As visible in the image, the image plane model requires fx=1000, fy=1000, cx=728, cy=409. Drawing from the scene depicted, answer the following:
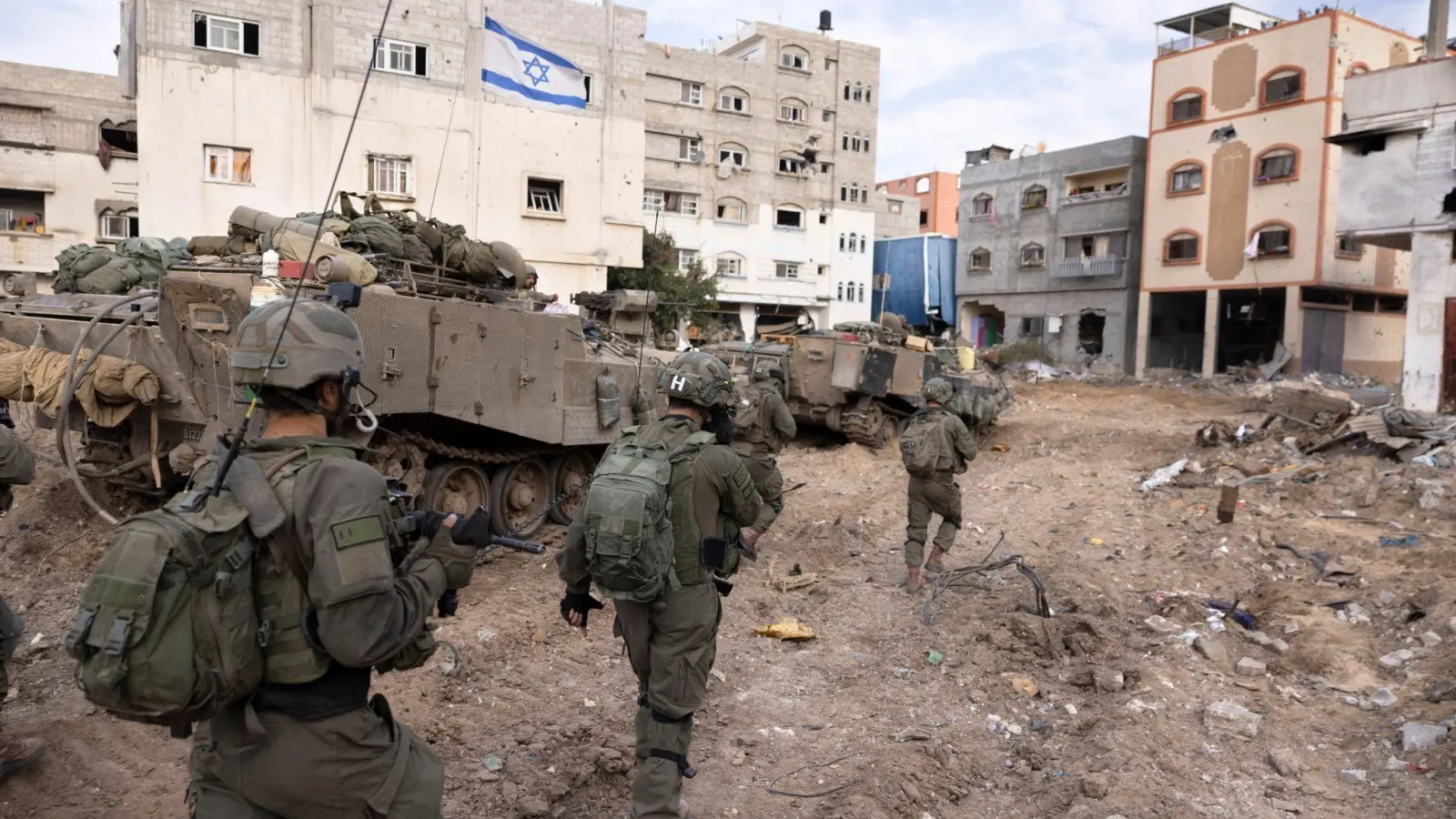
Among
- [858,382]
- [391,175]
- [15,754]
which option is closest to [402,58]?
[391,175]

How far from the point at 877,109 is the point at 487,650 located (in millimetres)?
36488

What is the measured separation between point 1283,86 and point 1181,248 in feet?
16.1

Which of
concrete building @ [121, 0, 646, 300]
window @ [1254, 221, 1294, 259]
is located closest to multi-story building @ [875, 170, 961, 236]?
window @ [1254, 221, 1294, 259]

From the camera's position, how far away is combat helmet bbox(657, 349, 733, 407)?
13.6ft

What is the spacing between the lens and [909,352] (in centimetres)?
1495

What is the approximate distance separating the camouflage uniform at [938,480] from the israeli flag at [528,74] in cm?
1826

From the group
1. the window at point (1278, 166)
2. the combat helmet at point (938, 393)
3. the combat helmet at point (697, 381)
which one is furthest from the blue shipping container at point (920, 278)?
the combat helmet at point (697, 381)

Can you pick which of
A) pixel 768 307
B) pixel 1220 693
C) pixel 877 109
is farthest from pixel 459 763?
pixel 877 109

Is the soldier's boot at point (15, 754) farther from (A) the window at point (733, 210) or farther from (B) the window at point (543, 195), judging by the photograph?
(A) the window at point (733, 210)

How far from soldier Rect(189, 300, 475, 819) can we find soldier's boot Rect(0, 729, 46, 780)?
2177mm

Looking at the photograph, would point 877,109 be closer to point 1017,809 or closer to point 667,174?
point 667,174

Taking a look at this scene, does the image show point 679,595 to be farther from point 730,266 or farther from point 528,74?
point 730,266

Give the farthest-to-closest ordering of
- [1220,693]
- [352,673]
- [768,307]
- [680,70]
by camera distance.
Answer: [768,307]
[680,70]
[1220,693]
[352,673]

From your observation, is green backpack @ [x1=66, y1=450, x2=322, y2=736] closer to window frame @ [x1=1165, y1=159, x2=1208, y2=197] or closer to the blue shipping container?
window frame @ [x1=1165, y1=159, x2=1208, y2=197]
